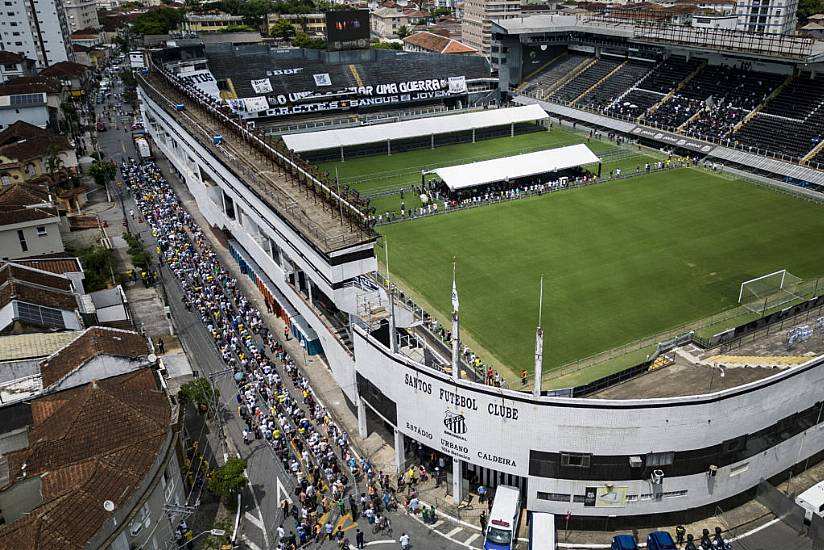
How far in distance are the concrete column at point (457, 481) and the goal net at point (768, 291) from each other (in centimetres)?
2127

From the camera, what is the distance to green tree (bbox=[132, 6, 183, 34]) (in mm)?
150875

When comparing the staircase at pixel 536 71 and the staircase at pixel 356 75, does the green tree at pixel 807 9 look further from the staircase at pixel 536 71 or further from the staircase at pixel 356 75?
the staircase at pixel 356 75

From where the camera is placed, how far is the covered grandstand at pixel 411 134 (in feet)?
244

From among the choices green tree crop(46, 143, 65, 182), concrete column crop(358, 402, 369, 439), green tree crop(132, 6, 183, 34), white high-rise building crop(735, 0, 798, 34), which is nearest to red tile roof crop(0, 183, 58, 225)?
green tree crop(46, 143, 65, 182)

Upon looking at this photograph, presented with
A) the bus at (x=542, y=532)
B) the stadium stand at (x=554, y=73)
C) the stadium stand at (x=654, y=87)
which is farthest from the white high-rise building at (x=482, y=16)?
the bus at (x=542, y=532)

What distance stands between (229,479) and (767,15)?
122453 millimetres

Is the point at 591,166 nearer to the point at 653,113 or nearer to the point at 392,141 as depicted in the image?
the point at 653,113

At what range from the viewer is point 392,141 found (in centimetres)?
8044

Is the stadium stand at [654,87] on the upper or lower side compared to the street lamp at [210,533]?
upper

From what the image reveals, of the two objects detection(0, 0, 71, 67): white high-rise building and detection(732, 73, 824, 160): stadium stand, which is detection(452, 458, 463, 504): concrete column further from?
detection(0, 0, 71, 67): white high-rise building

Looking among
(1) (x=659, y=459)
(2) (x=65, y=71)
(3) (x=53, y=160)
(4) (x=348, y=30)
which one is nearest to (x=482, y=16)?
(4) (x=348, y=30)

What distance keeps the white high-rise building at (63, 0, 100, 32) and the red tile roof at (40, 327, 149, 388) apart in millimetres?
182588

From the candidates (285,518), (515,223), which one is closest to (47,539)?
A: (285,518)

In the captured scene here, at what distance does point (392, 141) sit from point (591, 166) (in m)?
24.4
